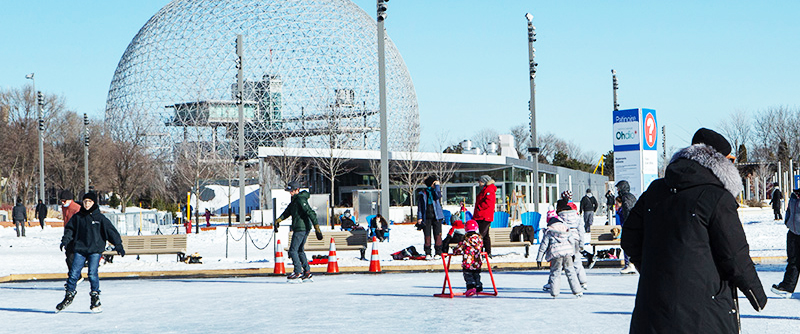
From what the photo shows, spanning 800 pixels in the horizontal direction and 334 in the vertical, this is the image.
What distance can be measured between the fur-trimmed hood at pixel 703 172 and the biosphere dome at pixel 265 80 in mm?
57454

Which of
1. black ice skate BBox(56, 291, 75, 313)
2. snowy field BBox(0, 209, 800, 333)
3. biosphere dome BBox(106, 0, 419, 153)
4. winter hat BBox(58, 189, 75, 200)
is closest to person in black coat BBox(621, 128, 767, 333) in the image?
snowy field BBox(0, 209, 800, 333)

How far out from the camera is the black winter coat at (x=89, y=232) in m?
11.4

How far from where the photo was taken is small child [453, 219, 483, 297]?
11789 millimetres

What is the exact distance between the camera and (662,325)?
15.1ft

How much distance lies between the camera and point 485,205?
44.7ft

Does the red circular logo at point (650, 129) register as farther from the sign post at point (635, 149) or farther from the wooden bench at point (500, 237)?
the wooden bench at point (500, 237)

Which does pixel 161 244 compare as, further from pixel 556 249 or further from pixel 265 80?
pixel 265 80

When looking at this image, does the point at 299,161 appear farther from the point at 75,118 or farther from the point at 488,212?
the point at 488,212

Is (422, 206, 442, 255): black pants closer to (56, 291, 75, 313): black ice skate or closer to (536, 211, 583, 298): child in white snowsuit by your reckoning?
(536, 211, 583, 298): child in white snowsuit

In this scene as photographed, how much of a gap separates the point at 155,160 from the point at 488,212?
51.3 m

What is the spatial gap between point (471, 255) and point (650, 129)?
9416 millimetres

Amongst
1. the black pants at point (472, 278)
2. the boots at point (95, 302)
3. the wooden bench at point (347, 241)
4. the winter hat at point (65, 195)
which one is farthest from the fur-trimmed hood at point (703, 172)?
the wooden bench at point (347, 241)

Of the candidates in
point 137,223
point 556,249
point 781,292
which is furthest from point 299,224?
point 137,223

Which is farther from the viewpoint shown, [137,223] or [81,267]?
[137,223]
